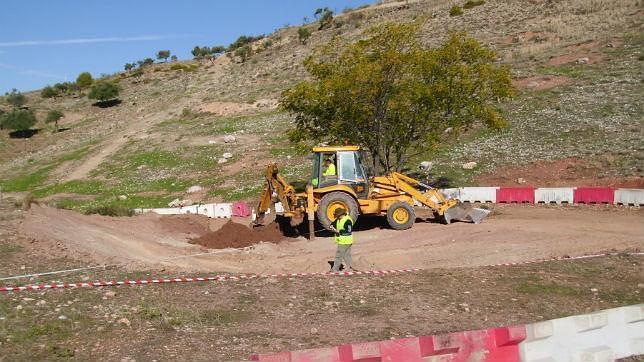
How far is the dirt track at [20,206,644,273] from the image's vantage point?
13.7 m

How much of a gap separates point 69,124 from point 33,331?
6391 centimetres

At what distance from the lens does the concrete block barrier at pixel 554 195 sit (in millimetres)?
21422

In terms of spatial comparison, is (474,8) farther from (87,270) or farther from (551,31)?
(87,270)

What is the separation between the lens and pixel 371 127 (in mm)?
22828

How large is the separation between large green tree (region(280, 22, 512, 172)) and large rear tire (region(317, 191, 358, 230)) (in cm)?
556

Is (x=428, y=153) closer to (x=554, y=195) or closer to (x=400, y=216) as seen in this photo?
(x=554, y=195)

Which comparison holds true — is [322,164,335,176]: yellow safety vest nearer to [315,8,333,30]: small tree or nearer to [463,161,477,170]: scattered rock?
[463,161,477,170]: scattered rock

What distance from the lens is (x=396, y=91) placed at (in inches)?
866

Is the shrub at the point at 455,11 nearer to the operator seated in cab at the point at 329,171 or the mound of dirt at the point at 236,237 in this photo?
the operator seated in cab at the point at 329,171

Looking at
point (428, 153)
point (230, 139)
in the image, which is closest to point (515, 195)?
point (428, 153)

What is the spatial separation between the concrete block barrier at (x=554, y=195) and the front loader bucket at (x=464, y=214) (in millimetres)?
4951

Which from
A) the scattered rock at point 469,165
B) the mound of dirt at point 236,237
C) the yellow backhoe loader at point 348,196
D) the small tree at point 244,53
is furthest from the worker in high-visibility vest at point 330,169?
the small tree at point 244,53

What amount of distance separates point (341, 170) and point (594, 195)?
9949 mm

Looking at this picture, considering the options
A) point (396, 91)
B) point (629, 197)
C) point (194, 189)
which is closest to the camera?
point (629, 197)
